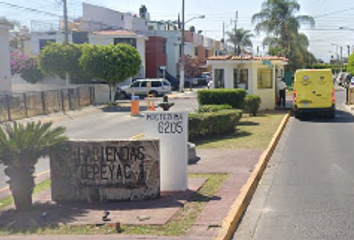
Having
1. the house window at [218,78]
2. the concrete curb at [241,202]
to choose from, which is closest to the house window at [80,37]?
the house window at [218,78]

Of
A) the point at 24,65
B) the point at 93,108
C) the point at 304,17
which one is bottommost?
the point at 93,108

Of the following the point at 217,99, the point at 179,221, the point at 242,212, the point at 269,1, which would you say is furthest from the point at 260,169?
the point at 269,1

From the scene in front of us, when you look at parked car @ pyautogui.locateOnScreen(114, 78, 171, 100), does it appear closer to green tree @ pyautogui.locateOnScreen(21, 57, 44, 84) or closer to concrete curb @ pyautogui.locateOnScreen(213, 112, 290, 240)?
green tree @ pyautogui.locateOnScreen(21, 57, 44, 84)

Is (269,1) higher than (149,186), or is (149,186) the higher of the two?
(269,1)

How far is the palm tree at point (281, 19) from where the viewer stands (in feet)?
192

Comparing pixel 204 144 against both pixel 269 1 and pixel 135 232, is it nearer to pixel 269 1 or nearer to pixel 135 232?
pixel 135 232

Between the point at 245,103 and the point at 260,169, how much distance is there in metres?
12.5

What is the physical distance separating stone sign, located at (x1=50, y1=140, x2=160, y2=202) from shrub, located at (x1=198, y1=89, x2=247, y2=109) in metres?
14.2

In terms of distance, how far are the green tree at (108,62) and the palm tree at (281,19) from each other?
27.6m

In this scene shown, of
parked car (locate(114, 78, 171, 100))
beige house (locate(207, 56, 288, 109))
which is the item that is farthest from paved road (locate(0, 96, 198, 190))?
parked car (locate(114, 78, 171, 100))

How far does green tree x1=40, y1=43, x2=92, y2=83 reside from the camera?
38094 millimetres

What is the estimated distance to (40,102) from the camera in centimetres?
2886

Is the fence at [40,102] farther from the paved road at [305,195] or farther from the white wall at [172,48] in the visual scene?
the white wall at [172,48]

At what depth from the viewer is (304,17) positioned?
59.2 m
